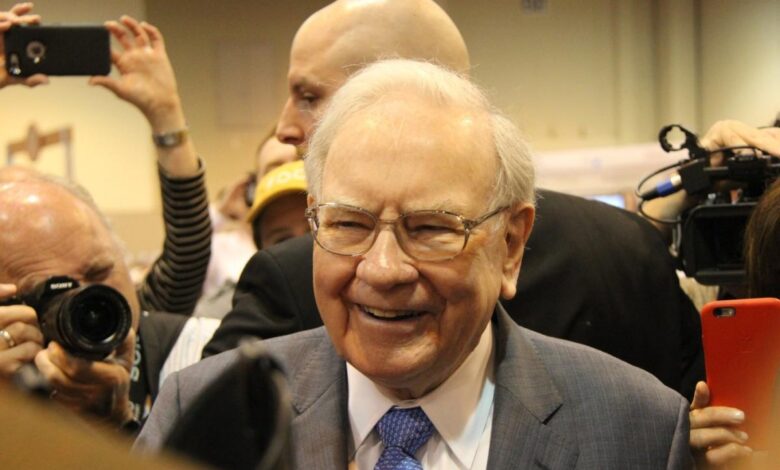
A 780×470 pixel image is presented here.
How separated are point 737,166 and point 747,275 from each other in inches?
10.1

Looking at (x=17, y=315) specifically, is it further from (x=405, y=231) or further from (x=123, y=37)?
(x=123, y=37)

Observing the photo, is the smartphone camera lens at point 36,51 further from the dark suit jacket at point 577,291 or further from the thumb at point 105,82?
the dark suit jacket at point 577,291

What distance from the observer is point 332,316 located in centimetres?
129

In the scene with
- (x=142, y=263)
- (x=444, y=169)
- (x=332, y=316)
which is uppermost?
(x=444, y=169)

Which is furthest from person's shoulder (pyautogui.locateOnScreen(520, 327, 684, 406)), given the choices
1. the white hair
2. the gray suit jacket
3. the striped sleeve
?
the striped sleeve

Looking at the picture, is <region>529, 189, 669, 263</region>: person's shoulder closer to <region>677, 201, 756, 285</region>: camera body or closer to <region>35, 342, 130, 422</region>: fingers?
<region>677, 201, 756, 285</region>: camera body

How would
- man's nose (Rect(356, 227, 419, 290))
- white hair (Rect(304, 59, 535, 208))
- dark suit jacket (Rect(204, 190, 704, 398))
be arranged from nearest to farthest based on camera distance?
1. man's nose (Rect(356, 227, 419, 290))
2. white hair (Rect(304, 59, 535, 208))
3. dark suit jacket (Rect(204, 190, 704, 398))

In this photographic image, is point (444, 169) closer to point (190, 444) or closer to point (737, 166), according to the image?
point (737, 166)

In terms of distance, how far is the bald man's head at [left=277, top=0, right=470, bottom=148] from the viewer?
6.23 ft

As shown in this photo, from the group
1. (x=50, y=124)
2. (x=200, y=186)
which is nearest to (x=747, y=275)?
(x=200, y=186)

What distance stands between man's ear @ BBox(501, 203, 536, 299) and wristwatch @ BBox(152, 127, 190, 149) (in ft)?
3.62

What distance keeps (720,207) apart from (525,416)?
2.17 feet

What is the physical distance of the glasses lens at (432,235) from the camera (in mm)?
1263

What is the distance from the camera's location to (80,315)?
5.37ft
